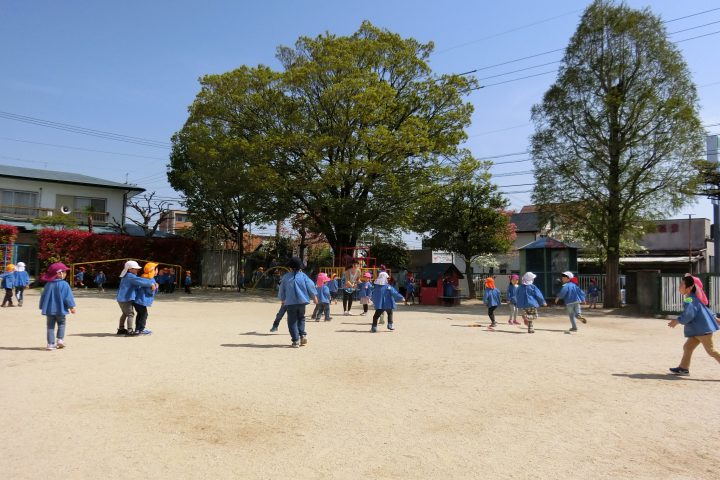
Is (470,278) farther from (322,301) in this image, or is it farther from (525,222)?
(322,301)

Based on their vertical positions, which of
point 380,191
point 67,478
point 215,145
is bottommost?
point 67,478

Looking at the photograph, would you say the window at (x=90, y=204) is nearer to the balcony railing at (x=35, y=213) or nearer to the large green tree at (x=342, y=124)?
the balcony railing at (x=35, y=213)

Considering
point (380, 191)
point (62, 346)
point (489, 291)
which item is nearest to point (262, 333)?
point (62, 346)

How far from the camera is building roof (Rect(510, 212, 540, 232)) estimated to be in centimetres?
4519

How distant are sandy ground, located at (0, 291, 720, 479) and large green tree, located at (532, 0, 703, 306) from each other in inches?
575

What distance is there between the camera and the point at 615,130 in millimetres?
23422

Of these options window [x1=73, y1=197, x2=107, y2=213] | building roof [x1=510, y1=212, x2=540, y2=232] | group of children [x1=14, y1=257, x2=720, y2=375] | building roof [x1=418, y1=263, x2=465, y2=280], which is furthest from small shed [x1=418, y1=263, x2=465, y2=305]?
window [x1=73, y1=197, x2=107, y2=213]

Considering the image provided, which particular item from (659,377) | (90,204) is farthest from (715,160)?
(90,204)

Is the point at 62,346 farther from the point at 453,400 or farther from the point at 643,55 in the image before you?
the point at 643,55

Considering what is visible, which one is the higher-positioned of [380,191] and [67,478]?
[380,191]

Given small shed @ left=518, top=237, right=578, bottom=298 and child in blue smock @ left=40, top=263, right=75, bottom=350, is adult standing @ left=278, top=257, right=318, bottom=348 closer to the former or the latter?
child in blue smock @ left=40, top=263, right=75, bottom=350

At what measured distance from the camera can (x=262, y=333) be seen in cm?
1198

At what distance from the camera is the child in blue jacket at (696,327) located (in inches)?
304

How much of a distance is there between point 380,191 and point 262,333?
49.5 ft
